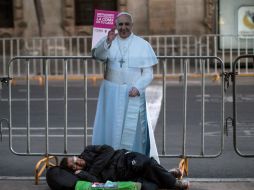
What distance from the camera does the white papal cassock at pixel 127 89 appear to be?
25.5ft

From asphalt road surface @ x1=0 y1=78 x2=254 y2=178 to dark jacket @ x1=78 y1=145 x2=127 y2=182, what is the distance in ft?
3.90

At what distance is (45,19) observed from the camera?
917 inches

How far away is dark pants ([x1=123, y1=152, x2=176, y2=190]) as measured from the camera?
23.6 ft

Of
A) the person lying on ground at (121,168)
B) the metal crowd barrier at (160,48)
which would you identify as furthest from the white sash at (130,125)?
the metal crowd barrier at (160,48)

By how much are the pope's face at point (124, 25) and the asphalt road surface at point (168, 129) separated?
54.6 inches

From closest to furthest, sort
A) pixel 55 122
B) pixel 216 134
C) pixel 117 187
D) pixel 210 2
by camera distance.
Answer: pixel 117 187, pixel 216 134, pixel 55 122, pixel 210 2

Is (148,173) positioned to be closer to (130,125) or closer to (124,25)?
(130,125)

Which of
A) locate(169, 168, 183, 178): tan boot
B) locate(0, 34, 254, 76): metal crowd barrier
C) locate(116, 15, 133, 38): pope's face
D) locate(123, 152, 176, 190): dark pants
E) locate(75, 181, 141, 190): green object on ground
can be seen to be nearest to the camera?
locate(75, 181, 141, 190): green object on ground

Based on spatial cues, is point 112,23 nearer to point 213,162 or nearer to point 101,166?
point 101,166

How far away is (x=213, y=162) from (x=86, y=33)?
47.1 feet

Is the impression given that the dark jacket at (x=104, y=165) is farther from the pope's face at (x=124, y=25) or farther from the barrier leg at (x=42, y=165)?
the pope's face at (x=124, y=25)

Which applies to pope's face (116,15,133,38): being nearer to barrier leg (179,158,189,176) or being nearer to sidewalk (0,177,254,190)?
barrier leg (179,158,189,176)

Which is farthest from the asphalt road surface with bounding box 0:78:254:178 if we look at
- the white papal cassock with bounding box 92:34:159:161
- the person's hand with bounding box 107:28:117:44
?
the person's hand with bounding box 107:28:117:44

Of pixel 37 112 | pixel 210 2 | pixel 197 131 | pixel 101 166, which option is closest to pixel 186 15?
pixel 210 2
